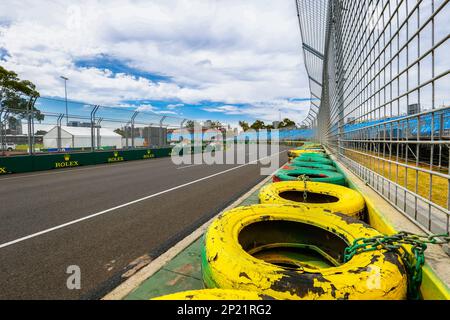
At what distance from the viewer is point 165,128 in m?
25.2

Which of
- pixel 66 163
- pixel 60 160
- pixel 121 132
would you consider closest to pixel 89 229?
pixel 60 160

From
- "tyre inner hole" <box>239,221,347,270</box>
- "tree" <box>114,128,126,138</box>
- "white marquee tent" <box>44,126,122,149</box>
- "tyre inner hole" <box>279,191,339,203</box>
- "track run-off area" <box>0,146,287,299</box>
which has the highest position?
"tree" <box>114,128,126,138</box>

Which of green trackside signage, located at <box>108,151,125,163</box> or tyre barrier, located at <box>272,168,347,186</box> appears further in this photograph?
green trackside signage, located at <box>108,151,125,163</box>

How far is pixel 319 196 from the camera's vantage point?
3.36m

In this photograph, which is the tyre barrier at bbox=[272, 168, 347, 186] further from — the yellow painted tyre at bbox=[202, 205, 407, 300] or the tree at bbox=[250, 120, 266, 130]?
the tree at bbox=[250, 120, 266, 130]

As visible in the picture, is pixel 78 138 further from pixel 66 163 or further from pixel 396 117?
pixel 396 117

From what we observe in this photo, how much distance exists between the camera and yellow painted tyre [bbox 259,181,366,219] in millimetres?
2479

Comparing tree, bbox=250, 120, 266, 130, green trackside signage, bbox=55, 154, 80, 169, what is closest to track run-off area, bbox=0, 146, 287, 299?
green trackside signage, bbox=55, 154, 80, 169

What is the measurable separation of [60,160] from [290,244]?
14.4 metres

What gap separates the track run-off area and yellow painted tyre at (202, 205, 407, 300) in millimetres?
1441

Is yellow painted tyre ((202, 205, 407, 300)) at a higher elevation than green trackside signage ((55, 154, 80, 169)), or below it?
higher

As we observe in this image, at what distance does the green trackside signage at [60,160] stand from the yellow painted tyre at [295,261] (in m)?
13.2
